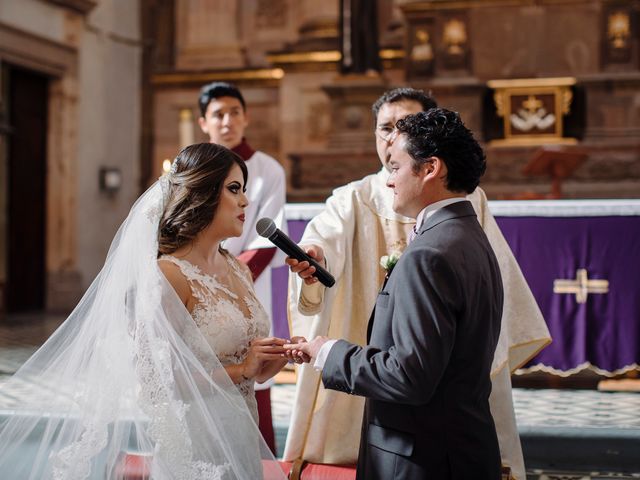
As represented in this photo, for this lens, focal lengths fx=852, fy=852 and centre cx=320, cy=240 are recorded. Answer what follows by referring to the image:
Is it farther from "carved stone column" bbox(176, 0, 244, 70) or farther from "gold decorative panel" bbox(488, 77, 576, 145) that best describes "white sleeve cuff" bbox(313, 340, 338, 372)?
"carved stone column" bbox(176, 0, 244, 70)

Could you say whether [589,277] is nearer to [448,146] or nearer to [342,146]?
[448,146]

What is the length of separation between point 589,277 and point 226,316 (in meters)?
3.38

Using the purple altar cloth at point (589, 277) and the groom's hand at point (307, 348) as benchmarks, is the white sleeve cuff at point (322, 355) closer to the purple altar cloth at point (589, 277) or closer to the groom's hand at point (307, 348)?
the groom's hand at point (307, 348)

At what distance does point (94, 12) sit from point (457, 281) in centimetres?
1056

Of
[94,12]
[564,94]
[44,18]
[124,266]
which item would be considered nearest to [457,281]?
[124,266]

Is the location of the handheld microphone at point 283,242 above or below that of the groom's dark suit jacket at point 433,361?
above

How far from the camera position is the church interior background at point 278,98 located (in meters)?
9.21

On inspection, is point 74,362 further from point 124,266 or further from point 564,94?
point 564,94

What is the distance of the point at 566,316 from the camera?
524cm

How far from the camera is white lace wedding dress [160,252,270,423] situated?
2434 mm

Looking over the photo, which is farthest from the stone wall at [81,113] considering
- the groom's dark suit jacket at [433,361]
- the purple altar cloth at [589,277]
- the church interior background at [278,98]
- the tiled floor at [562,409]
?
the groom's dark suit jacket at [433,361]

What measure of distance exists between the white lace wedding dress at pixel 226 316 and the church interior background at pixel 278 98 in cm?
344

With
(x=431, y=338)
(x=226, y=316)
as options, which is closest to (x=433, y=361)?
(x=431, y=338)

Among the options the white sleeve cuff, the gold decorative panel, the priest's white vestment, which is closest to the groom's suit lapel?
the white sleeve cuff
